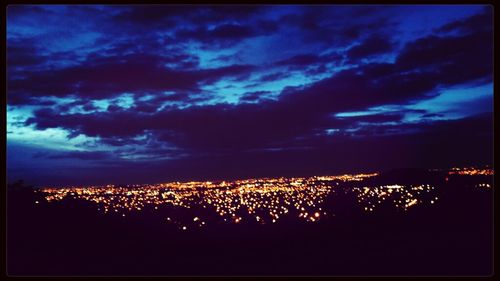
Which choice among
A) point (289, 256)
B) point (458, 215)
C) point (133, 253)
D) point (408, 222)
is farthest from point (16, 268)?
point (458, 215)

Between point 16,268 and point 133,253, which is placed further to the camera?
point 133,253

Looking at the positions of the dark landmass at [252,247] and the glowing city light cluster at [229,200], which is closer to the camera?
the dark landmass at [252,247]

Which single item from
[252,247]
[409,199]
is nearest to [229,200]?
[409,199]

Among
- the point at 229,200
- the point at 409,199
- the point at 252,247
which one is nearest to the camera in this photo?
the point at 252,247

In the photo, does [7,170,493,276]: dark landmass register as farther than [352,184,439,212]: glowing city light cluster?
No

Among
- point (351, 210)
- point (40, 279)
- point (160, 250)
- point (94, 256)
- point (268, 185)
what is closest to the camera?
point (40, 279)

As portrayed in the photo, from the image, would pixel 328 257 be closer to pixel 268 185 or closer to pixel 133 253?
pixel 133 253

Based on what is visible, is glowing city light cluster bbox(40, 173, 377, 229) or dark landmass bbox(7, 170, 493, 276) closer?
dark landmass bbox(7, 170, 493, 276)

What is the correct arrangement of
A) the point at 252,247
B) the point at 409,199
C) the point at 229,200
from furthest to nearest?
the point at 229,200 → the point at 409,199 → the point at 252,247

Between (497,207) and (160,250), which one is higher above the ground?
(497,207)

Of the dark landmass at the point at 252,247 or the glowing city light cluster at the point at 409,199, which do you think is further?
the glowing city light cluster at the point at 409,199

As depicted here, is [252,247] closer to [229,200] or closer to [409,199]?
[409,199]
